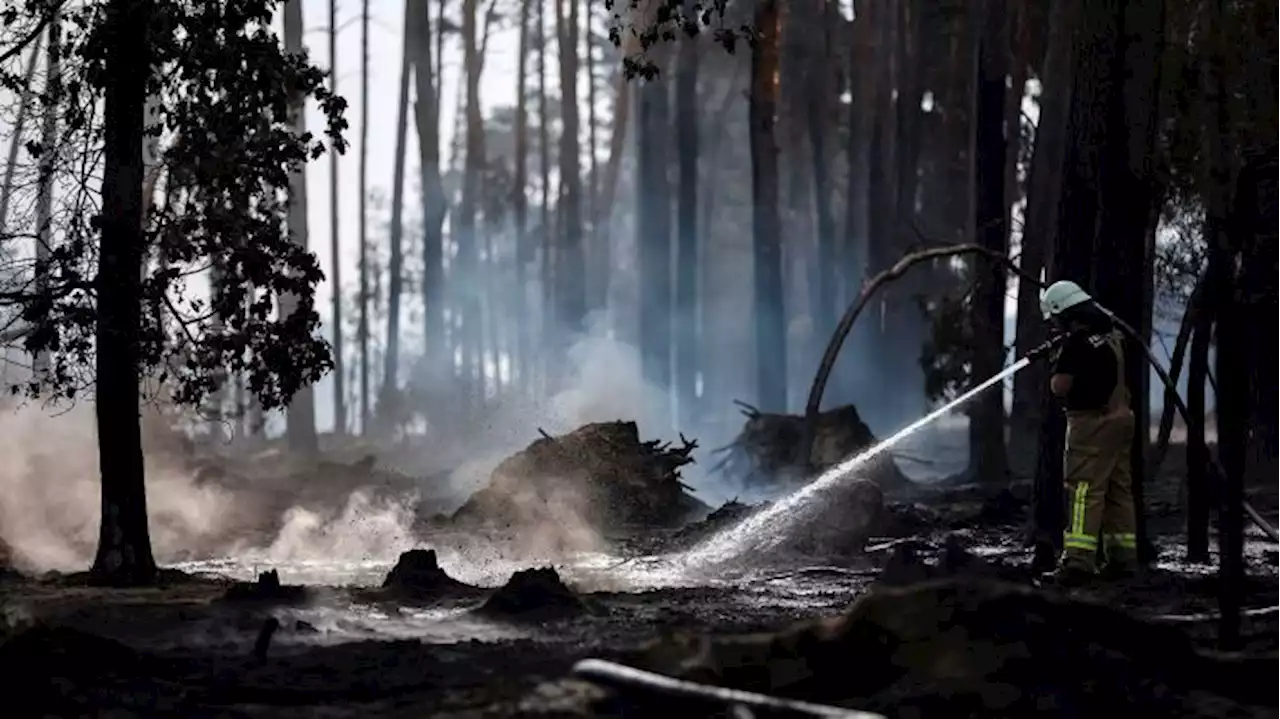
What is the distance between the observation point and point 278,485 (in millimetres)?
25141

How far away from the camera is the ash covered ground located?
6199mm

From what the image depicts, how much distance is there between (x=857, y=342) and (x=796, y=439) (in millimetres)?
17108

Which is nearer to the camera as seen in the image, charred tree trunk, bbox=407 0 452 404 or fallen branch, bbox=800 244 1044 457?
fallen branch, bbox=800 244 1044 457

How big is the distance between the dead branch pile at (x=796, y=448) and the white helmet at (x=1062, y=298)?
918 cm

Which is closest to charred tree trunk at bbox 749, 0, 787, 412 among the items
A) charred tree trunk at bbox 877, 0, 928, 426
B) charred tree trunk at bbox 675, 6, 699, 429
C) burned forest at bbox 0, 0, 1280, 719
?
burned forest at bbox 0, 0, 1280, 719

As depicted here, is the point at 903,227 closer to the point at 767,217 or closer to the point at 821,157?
the point at 767,217

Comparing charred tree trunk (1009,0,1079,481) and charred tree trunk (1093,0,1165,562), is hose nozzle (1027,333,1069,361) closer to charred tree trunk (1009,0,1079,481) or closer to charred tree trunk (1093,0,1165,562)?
charred tree trunk (1093,0,1165,562)

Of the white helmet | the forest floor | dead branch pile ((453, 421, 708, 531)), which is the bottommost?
the forest floor

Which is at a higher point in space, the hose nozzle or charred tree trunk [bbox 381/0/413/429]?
charred tree trunk [bbox 381/0/413/429]

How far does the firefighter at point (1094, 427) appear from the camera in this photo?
1077cm

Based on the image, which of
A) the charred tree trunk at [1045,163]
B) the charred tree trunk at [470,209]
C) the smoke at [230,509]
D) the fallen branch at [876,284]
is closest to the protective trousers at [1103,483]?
the fallen branch at [876,284]

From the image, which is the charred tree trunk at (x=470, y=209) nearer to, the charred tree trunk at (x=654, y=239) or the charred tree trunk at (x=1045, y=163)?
the charred tree trunk at (x=654, y=239)

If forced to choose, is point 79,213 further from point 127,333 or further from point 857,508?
A: point 857,508

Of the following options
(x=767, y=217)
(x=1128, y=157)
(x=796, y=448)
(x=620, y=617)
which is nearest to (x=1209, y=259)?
(x=620, y=617)
